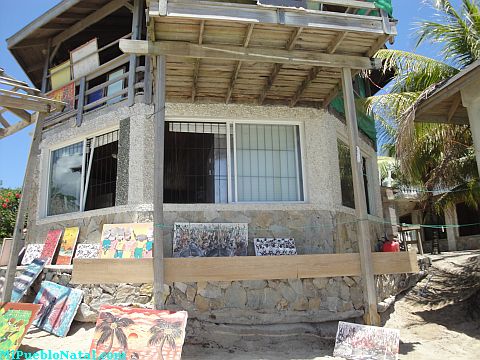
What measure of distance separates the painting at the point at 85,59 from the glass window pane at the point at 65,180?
1721 mm

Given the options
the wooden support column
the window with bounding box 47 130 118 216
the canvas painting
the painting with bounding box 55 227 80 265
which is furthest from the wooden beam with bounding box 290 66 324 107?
the canvas painting

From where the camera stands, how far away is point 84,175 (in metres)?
8.29

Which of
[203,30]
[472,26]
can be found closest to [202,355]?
[203,30]

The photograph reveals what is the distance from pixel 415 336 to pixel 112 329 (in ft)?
15.8

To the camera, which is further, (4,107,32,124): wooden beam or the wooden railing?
the wooden railing

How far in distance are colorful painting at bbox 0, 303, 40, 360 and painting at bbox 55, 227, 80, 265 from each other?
7.17ft

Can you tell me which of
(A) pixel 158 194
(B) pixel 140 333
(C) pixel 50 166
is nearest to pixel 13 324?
(B) pixel 140 333

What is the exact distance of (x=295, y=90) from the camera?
7020mm

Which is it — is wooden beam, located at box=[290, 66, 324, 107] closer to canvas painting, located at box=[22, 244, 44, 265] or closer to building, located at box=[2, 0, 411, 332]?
building, located at box=[2, 0, 411, 332]

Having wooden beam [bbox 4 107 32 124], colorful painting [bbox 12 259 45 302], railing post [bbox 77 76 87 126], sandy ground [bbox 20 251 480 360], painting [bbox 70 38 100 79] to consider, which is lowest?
sandy ground [bbox 20 251 480 360]

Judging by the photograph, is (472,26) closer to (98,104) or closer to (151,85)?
(151,85)

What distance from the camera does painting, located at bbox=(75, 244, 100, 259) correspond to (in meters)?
7.28

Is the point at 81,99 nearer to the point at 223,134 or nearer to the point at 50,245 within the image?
the point at 50,245

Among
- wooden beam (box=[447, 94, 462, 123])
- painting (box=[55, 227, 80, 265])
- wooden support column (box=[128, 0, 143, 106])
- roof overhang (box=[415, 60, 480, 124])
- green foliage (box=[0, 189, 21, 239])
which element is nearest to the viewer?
roof overhang (box=[415, 60, 480, 124])
